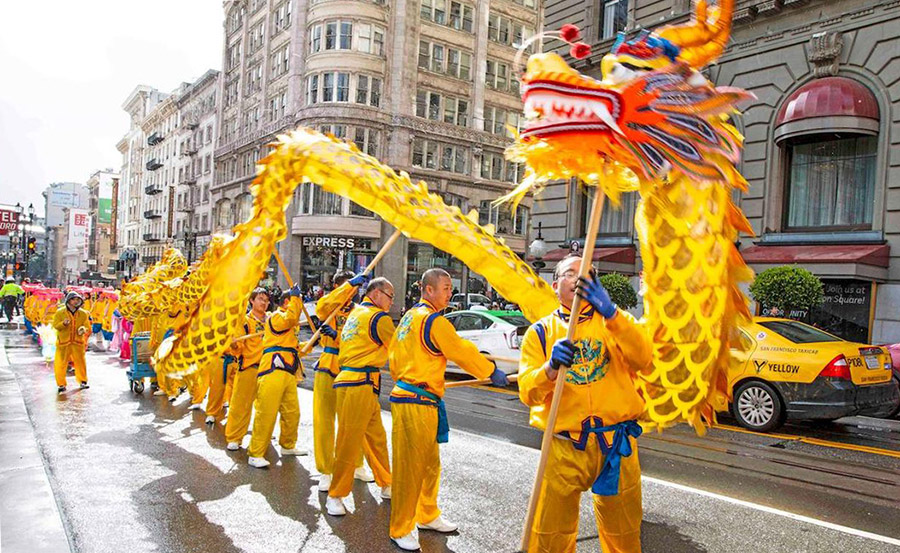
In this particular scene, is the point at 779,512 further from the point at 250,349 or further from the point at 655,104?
the point at 250,349

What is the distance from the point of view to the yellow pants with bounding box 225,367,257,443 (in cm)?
795

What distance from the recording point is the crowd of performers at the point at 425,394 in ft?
11.2

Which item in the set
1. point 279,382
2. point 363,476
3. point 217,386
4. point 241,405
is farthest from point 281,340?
point 217,386

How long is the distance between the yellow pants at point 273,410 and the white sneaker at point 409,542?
8.84ft

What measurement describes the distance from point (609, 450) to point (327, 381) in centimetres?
379

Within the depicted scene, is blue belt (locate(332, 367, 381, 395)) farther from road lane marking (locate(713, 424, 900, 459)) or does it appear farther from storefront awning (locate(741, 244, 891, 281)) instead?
storefront awning (locate(741, 244, 891, 281))

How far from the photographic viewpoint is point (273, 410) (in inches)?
287

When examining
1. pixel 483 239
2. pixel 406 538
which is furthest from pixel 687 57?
pixel 406 538

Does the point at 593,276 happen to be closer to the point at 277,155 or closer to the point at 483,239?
the point at 483,239

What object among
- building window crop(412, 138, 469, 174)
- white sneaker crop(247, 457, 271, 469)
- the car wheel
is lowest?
white sneaker crop(247, 457, 271, 469)

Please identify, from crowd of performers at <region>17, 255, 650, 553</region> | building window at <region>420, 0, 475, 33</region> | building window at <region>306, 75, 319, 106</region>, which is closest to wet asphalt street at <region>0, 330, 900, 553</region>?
crowd of performers at <region>17, 255, 650, 553</region>

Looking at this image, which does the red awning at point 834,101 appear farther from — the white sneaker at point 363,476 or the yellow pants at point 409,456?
the yellow pants at point 409,456

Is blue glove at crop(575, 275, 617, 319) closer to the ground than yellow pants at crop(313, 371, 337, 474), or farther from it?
farther from it

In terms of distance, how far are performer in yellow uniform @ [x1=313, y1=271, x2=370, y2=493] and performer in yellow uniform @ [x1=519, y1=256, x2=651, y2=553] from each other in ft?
10.7
